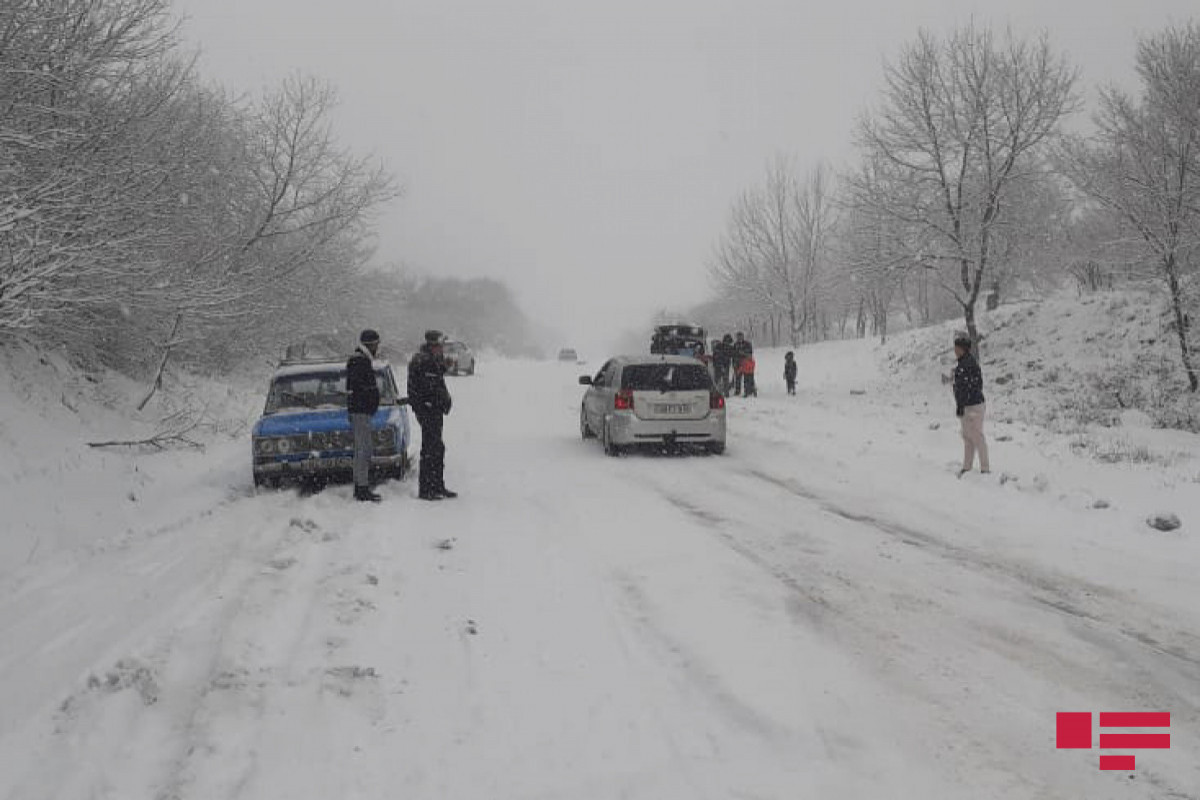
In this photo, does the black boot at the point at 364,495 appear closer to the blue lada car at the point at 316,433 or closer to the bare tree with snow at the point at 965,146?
the blue lada car at the point at 316,433

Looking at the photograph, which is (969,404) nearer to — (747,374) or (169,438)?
(169,438)

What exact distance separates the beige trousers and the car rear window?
155 inches

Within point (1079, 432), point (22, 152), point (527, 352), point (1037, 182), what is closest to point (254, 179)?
point (22, 152)

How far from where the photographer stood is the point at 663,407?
12.1 m

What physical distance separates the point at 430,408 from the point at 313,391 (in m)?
2.43

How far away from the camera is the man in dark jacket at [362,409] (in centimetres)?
871

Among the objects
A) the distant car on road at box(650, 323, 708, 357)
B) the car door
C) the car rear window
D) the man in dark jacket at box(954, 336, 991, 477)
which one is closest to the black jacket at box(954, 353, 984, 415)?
the man in dark jacket at box(954, 336, 991, 477)

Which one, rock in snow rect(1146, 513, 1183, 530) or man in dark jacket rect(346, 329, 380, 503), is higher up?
man in dark jacket rect(346, 329, 380, 503)

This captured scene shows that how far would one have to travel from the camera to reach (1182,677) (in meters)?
3.97

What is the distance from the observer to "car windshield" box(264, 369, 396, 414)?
1030 cm

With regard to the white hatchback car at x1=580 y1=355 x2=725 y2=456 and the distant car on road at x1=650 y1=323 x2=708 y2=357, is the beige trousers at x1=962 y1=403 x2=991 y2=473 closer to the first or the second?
the white hatchback car at x1=580 y1=355 x2=725 y2=456

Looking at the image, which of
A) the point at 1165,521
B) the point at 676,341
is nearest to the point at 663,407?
the point at 1165,521

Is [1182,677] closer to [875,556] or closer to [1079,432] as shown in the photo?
[875,556]

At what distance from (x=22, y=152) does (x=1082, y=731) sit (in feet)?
37.2
